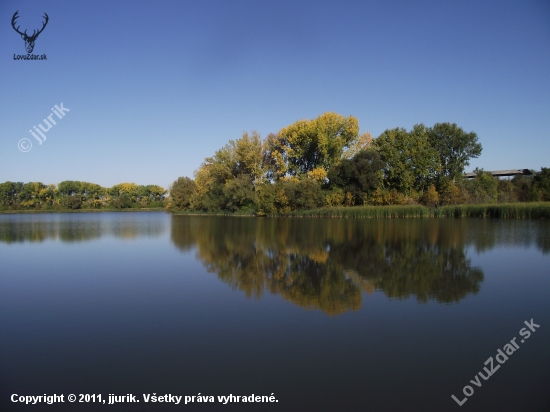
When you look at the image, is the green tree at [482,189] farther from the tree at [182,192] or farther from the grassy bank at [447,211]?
the tree at [182,192]

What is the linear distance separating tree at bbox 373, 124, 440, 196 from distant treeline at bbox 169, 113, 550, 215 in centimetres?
→ 9

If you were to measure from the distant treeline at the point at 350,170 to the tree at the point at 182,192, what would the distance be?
9.17 m

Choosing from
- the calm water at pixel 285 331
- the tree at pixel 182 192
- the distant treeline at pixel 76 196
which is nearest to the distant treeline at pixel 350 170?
the tree at pixel 182 192

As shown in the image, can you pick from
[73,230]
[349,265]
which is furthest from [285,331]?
[73,230]

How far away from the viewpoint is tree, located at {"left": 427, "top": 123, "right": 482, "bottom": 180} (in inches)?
1631

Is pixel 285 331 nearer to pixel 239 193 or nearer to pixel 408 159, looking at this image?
pixel 239 193

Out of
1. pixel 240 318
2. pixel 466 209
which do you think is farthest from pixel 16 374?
pixel 466 209

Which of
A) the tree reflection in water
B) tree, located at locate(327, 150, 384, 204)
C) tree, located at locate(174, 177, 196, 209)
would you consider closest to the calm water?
the tree reflection in water

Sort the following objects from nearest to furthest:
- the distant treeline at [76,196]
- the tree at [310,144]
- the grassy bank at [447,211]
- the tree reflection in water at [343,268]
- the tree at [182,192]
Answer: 1. the tree reflection in water at [343,268]
2. the grassy bank at [447,211]
3. the tree at [310,144]
4. the tree at [182,192]
5. the distant treeline at [76,196]

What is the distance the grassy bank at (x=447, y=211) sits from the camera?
96.3 feet

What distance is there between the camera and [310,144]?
4312 centimetres

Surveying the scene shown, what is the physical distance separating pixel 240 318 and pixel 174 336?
117 centimetres

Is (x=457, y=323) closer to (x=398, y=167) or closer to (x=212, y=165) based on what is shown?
(x=398, y=167)

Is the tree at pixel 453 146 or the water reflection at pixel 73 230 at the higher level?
the tree at pixel 453 146
